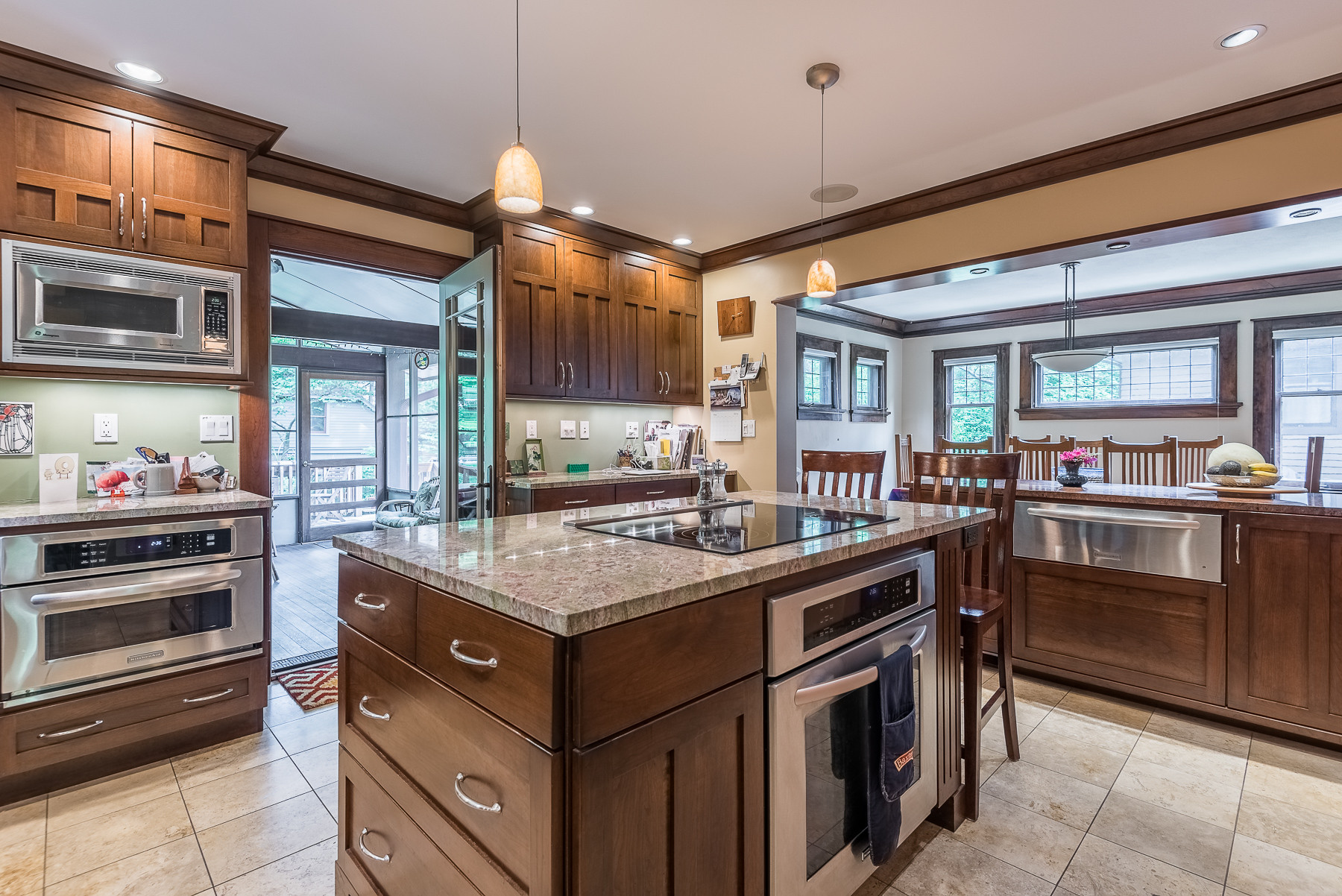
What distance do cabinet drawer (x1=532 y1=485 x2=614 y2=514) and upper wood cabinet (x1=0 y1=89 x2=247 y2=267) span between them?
1.76 metres

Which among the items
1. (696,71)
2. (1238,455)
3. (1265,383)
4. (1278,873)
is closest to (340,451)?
(696,71)

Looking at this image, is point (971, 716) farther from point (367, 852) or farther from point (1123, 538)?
point (367, 852)

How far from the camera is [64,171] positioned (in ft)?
7.67

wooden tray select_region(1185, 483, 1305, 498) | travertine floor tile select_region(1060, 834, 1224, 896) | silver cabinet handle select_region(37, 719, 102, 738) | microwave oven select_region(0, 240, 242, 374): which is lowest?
travertine floor tile select_region(1060, 834, 1224, 896)

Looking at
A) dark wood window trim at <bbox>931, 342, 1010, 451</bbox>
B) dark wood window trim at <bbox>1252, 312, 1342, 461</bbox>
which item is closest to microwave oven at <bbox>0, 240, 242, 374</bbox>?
dark wood window trim at <bbox>931, 342, 1010, 451</bbox>

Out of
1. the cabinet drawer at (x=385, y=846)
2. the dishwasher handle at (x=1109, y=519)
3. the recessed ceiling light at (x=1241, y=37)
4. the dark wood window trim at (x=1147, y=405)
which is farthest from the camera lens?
the dark wood window trim at (x=1147, y=405)

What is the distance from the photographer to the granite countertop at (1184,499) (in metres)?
2.38

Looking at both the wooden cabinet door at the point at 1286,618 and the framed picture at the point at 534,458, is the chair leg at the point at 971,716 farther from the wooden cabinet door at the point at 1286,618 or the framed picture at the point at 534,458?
the framed picture at the point at 534,458

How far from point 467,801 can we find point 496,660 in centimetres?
28

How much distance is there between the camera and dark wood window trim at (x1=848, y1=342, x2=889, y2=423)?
679 centimetres

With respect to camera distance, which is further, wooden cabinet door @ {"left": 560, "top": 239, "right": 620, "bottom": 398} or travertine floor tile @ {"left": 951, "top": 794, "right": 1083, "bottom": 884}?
wooden cabinet door @ {"left": 560, "top": 239, "right": 620, "bottom": 398}

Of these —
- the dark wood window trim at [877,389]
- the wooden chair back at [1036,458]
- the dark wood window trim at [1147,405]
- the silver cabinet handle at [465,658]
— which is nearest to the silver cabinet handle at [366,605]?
the silver cabinet handle at [465,658]

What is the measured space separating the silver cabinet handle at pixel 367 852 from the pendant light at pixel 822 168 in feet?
8.13

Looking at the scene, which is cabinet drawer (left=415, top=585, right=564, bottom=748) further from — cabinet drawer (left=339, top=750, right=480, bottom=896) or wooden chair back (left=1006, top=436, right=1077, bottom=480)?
wooden chair back (left=1006, top=436, right=1077, bottom=480)
